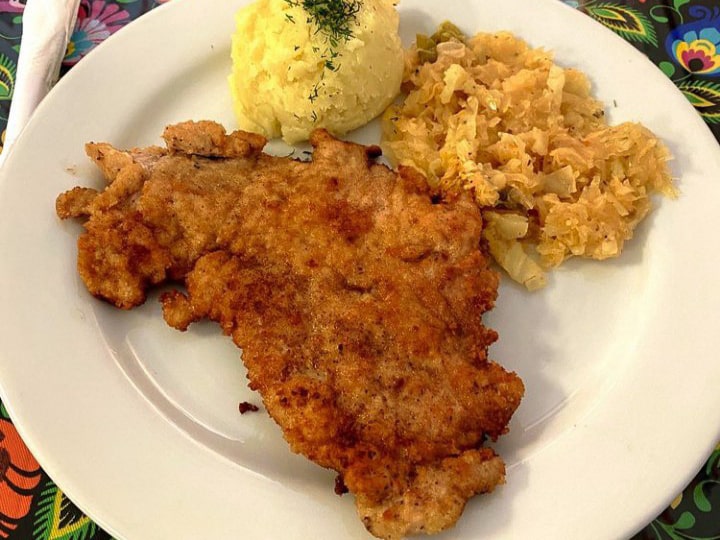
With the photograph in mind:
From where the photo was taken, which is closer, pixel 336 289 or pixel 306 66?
pixel 336 289

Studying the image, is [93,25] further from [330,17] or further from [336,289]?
[336,289]

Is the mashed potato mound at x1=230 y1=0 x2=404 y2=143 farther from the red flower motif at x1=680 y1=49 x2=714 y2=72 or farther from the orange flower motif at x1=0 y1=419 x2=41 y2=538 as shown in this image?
the red flower motif at x1=680 y1=49 x2=714 y2=72

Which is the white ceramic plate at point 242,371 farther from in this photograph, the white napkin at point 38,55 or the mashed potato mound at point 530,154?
the white napkin at point 38,55

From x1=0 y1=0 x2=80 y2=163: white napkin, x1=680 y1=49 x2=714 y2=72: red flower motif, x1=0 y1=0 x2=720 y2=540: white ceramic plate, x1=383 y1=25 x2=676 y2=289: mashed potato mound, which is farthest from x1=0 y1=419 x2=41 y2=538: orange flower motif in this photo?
x1=680 y1=49 x2=714 y2=72: red flower motif

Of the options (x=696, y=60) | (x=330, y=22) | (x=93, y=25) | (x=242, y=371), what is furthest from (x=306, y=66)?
(x=696, y=60)

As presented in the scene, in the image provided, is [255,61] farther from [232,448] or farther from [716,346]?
[716,346]

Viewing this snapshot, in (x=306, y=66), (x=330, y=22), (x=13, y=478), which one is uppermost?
(x=330, y=22)

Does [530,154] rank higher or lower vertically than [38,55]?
lower

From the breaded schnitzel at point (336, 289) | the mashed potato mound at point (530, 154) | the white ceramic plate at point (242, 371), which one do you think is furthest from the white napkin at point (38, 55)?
the mashed potato mound at point (530, 154)
